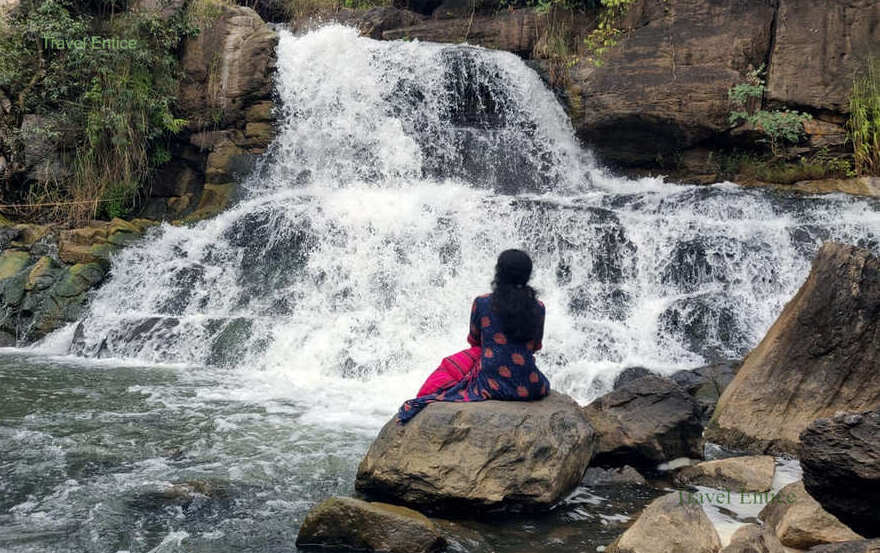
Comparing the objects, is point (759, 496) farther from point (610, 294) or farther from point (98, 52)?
point (98, 52)

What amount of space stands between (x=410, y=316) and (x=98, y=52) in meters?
8.24

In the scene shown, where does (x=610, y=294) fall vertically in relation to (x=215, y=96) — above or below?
below

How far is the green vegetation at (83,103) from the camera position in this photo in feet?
42.0

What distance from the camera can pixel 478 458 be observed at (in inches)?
171

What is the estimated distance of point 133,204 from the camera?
13188 millimetres

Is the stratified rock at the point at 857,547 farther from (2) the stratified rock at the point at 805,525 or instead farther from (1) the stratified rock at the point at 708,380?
(1) the stratified rock at the point at 708,380

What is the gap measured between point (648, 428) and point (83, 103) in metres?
12.0

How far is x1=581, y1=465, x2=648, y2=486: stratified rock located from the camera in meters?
5.03

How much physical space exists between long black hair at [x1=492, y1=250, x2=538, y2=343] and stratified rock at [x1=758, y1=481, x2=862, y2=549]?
1.77 metres

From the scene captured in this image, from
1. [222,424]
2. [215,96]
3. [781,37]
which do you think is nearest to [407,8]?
[215,96]

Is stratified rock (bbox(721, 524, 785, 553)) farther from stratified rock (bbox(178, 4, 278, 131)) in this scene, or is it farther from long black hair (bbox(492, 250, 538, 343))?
stratified rock (bbox(178, 4, 278, 131))

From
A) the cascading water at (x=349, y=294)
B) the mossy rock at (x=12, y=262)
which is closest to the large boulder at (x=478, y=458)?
the cascading water at (x=349, y=294)

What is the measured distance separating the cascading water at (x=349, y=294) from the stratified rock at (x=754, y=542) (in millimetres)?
946

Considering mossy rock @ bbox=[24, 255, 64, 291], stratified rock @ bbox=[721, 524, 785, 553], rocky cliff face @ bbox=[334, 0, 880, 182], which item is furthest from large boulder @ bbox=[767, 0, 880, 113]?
mossy rock @ bbox=[24, 255, 64, 291]
